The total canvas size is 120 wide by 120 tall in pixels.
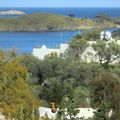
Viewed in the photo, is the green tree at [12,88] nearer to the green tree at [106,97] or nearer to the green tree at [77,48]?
the green tree at [106,97]

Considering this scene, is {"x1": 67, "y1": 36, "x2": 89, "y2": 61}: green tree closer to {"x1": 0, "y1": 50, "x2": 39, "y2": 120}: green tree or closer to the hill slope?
{"x1": 0, "y1": 50, "x2": 39, "y2": 120}: green tree

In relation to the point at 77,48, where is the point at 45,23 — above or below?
below

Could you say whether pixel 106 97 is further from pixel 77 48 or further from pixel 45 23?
pixel 45 23

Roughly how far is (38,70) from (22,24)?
88.1 meters

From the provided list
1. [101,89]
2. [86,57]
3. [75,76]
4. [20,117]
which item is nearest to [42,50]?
[86,57]

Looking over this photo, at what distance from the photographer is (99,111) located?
13703 millimetres

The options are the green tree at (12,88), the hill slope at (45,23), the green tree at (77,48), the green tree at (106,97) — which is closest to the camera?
the green tree at (12,88)

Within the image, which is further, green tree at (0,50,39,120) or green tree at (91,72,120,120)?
green tree at (91,72,120,120)

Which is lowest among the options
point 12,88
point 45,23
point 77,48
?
point 45,23

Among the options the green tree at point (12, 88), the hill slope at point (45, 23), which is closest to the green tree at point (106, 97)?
the green tree at point (12, 88)

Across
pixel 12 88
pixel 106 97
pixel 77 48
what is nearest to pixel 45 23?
pixel 77 48

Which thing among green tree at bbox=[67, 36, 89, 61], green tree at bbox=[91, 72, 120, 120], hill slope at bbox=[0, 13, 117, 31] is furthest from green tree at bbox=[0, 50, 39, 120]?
hill slope at bbox=[0, 13, 117, 31]

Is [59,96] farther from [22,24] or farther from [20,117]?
[22,24]

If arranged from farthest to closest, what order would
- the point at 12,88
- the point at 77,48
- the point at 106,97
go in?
the point at 77,48, the point at 106,97, the point at 12,88
